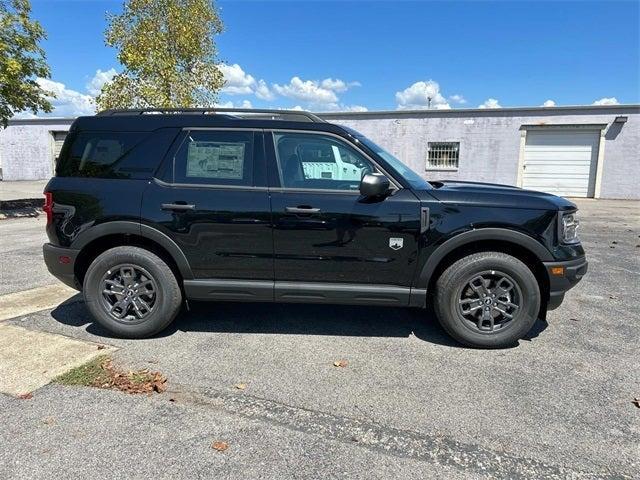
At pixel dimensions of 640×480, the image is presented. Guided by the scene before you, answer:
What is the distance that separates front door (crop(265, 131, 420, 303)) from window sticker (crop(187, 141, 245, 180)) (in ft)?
0.97

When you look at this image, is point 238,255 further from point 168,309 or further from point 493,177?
point 493,177

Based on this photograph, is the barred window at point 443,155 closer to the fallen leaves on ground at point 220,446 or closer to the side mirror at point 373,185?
the side mirror at point 373,185

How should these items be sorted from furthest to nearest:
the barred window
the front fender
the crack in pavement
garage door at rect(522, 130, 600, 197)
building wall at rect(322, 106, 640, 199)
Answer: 1. the barred window
2. garage door at rect(522, 130, 600, 197)
3. building wall at rect(322, 106, 640, 199)
4. the front fender
5. the crack in pavement

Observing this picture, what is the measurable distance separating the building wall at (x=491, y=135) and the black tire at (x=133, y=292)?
19648 millimetres

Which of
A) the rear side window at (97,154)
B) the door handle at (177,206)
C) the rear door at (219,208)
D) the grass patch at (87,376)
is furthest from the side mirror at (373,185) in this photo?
the grass patch at (87,376)

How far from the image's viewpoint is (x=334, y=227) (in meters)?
3.86

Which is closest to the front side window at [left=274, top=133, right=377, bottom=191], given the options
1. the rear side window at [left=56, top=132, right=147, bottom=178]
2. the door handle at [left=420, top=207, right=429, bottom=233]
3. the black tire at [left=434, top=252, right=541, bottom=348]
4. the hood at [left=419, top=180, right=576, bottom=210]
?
the door handle at [left=420, top=207, right=429, bottom=233]

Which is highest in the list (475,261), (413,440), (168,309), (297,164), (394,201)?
(297,164)

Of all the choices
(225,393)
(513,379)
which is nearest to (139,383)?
(225,393)

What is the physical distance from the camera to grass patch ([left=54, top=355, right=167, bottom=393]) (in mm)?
3264

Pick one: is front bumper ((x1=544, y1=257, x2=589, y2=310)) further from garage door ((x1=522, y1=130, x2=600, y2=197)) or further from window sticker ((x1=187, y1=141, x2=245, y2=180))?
garage door ((x1=522, y1=130, x2=600, y2=197))

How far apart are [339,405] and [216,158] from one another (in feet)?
7.63

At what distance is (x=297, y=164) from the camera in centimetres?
405

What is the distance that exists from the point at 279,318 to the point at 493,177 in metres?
19.1
